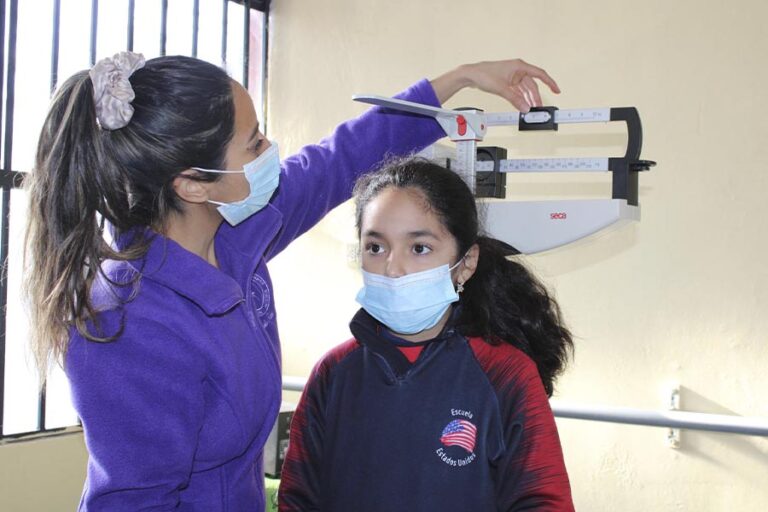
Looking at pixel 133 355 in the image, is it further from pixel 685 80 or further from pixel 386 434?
pixel 685 80

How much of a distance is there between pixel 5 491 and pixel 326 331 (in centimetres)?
161

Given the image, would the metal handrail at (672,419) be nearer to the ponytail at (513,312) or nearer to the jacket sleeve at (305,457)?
the ponytail at (513,312)

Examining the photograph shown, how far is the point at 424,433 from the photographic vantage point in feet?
4.28

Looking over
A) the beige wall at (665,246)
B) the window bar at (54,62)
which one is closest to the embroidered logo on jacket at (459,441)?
the beige wall at (665,246)

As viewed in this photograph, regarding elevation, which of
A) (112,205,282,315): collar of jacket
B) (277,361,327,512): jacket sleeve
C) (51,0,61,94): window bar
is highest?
(51,0,61,94): window bar

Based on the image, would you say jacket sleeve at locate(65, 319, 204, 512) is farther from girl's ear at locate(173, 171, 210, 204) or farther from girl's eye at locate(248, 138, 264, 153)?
girl's eye at locate(248, 138, 264, 153)

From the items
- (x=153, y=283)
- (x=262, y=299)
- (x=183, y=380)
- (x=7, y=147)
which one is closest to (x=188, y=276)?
Answer: (x=153, y=283)

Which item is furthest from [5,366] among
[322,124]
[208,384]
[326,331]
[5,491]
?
[208,384]

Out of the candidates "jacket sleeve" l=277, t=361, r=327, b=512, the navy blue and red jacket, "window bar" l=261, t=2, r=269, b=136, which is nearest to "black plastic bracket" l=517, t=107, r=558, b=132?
the navy blue and red jacket

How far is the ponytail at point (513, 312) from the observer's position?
1.44 metres

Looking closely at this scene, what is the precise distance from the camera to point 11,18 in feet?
10.4

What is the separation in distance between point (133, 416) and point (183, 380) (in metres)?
0.09

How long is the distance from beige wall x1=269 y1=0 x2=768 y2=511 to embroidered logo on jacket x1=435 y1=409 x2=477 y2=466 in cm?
177

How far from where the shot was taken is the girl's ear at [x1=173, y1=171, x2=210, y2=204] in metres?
1.22
